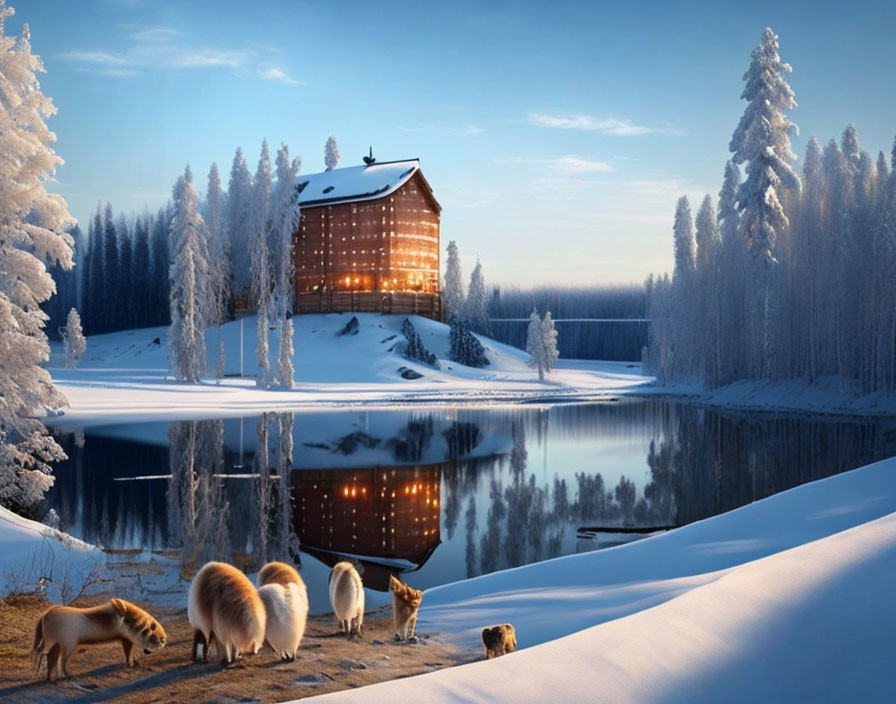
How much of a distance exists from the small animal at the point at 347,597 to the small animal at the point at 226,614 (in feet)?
4.82

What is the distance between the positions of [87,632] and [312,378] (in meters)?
50.8

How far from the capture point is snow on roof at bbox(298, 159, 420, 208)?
69.4 m

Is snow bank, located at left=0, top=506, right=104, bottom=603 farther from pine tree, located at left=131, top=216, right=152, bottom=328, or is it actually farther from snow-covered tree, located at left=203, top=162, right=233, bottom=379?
pine tree, located at left=131, top=216, right=152, bottom=328

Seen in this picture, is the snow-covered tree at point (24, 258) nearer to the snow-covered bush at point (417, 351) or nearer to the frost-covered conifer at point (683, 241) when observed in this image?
the snow-covered bush at point (417, 351)

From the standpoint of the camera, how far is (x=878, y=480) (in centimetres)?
1227

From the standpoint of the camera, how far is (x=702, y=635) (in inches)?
199

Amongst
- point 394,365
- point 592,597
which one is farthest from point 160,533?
point 394,365

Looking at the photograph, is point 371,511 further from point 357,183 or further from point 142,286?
point 142,286

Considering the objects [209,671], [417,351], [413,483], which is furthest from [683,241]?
[209,671]

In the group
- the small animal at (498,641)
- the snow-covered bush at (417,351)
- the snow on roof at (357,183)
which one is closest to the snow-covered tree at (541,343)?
the snow-covered bush at (417,351)

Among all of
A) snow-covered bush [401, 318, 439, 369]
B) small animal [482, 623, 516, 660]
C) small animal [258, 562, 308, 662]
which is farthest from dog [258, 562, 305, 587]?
snow-covered bush [401, 318, 439, 369]

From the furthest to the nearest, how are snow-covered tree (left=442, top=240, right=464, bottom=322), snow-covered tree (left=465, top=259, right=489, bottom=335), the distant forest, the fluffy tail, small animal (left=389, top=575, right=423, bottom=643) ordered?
1. the distant forest
2. snow-covered tree (left=465, top=259, right=489, bottom=335)
3. snow-covered tree (left=442, top=240, right=464, bottom=322)
4. small animal (left=389, top=575, right=423, bottom=643)
5. the fluffy tail

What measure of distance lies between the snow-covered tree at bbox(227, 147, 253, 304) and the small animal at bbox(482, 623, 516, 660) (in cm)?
6552

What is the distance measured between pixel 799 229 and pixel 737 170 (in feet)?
66.7
